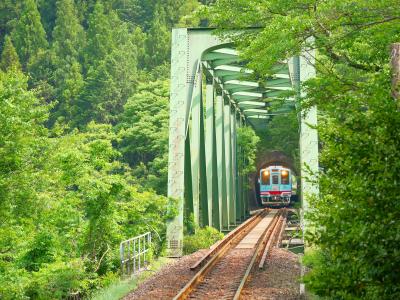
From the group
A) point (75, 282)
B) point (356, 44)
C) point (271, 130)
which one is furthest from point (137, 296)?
point (271, 130)

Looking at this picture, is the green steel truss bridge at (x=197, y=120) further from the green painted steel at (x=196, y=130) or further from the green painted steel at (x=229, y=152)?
the green painted steel at (x=229, y=152)

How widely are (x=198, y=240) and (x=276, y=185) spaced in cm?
2199

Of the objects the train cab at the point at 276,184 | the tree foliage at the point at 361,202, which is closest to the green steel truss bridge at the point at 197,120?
the tree foliage at the point at 361,202

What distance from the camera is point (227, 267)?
14.7m

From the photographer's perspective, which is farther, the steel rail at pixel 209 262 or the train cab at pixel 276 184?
the train cab at pixel 276 184

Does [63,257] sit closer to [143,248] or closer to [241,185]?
[143,248]

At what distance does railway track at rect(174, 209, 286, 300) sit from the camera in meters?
11.3

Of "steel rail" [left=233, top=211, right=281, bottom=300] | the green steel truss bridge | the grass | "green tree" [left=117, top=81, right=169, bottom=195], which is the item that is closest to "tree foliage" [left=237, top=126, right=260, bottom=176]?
"green tree" [left=117, top=81, right=169, bottom=195]

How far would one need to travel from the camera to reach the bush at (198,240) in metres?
18.9

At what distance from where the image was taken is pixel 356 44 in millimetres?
Answer: 10734

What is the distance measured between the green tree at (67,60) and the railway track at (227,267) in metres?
36.8

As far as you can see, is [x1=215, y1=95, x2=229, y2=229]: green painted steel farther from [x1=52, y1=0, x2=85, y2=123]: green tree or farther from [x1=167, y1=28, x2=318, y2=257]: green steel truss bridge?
[x1=52, y1=0, x2=85, y2=123]: green tree

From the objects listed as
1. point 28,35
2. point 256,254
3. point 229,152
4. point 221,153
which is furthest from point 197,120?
point 28,35

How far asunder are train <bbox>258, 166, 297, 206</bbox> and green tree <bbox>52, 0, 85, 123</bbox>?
820 inches
